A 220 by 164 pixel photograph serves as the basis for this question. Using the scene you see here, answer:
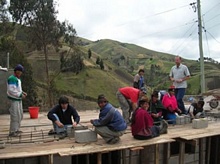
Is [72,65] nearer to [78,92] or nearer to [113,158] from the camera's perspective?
[78,92]

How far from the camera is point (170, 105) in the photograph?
8594 millimetres

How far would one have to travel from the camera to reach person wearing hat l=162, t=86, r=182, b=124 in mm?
8594

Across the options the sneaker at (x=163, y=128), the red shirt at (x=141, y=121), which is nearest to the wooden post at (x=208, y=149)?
the sneaker at (x=163, y=128)

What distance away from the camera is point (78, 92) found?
34344 millimetres

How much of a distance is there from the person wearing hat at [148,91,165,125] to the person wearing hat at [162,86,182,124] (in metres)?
0.28

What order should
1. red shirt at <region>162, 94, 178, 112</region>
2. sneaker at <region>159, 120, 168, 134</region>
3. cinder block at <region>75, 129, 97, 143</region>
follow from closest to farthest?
cinder block at <region>75, 129, 97, 143</region> < sneaker at <region>159, 120, 168, 134</region> < red shirt at <region>162, 94, 178, 112</region>

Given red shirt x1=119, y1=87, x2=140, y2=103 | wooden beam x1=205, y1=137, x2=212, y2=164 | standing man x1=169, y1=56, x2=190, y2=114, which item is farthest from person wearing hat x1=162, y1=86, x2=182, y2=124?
red shirt x1=119, y1=87, x2=140, y2=103

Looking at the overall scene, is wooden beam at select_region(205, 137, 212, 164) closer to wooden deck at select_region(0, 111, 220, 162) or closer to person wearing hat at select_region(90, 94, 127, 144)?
wooden deck at select_region(0, 111, 220, 162)

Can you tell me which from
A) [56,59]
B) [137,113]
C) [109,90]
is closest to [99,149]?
[137,113]

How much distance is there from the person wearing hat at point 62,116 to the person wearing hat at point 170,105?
3.11 m

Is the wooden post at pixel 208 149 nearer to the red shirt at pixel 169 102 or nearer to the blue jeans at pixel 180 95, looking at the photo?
the blue jeans at pixel 180 95

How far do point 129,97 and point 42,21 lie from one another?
528 inches

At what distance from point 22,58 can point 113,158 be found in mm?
12978

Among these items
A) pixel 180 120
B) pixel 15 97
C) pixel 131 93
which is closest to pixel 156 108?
pixel 180 120
